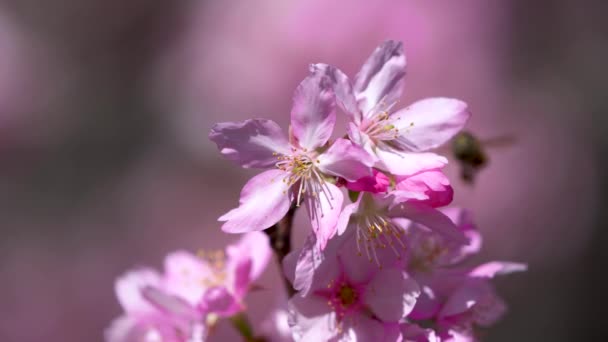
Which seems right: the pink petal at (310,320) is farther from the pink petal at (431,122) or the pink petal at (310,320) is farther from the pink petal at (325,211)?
the pink petal at (431,122)

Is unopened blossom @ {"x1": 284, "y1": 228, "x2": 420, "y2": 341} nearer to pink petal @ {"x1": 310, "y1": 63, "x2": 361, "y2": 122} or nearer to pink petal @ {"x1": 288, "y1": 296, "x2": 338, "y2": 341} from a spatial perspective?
pink petal @ {"x1": 288, "y1": 296, "x2": 338, "y2": 341}

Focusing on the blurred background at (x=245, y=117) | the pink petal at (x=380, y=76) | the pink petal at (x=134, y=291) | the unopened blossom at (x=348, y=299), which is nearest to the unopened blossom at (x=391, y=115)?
the pink petal at (x=380, y=76)

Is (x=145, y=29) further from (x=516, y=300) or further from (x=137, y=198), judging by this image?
(x=516, y=300)

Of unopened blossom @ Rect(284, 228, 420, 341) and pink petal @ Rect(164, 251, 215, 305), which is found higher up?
pink petal @ Rect(164, 251, 215, 305)

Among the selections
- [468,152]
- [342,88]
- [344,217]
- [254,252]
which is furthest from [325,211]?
[468,152]

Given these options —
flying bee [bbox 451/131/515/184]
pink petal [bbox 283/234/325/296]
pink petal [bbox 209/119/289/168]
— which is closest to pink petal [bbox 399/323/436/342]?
pink petal [bbox 283/234/325/296]

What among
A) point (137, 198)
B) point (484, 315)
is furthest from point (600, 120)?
point (484, 315)
